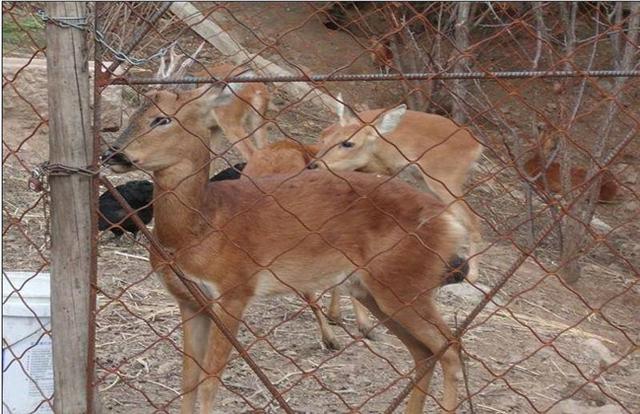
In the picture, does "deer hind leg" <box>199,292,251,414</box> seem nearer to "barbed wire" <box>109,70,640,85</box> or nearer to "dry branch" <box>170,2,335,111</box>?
"barbed wire" <box>109,70,640,85</box>

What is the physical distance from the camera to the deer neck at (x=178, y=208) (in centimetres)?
479

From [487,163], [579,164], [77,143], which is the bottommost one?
[579,164]

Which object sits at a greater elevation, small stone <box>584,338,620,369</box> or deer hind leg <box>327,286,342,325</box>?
deer hind leg <box>327,286,342,325</box>

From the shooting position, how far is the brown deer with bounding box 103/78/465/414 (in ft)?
15.5

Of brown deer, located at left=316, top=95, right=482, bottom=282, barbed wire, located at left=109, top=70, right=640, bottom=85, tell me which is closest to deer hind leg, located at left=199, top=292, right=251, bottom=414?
barbed wire, located at left=109, top=70, right=640, bottom=85

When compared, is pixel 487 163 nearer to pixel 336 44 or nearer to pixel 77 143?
pixel 336 44

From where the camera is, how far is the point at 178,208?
4801 millimetres

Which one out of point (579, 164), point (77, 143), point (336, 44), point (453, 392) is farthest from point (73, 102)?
point (336, 44)

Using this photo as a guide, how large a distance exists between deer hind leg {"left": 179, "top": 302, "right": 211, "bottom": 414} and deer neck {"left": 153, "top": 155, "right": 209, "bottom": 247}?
29 centimetres

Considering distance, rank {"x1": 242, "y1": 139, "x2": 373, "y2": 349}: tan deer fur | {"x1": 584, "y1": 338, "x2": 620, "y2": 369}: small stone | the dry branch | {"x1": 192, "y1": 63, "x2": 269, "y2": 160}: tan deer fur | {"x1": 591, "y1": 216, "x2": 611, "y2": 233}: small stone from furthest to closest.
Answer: the dry branch, {"x1": 192, "y1": 63, "x2": 269, "y2": 160}: tan deer fur, {"x1": 591, "y1": 216, "x2": 611, "y2": 233}: small stone, {"x1": 242, "y1": 139, "x2": 373, "y2": 349}: tan deer fur, {"x1": 584, "y1": 338, "x2": 620, "y2": 369}: small stone

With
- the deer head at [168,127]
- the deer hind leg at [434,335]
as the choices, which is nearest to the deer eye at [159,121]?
the deer head at [168,127]

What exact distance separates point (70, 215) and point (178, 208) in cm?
154

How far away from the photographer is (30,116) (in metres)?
8.51

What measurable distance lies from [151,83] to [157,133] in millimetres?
1372
